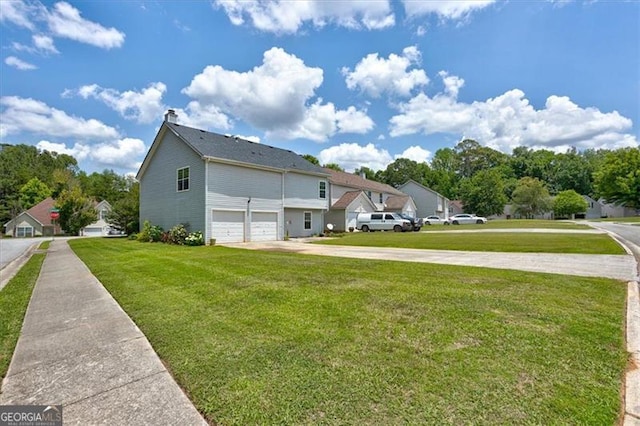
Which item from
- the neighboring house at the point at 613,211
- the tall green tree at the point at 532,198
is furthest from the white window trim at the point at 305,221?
the neighboring house at the point at 613,211

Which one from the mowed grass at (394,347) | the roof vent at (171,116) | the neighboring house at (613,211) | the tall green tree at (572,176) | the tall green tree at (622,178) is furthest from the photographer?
the tall green tree at (572,176)

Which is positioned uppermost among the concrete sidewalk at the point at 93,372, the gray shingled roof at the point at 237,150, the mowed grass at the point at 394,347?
the gray shingled roof at the point at 237,150

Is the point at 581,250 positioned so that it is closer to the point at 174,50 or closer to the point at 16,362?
the point at 16,362

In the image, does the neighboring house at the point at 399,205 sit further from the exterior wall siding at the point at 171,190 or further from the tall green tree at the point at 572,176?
the tall green tree at the point at 572,176

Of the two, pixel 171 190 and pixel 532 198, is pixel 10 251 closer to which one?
pixel 171 190

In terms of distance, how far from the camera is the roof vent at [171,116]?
65.6 feet

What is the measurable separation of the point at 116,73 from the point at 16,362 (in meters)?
18.0

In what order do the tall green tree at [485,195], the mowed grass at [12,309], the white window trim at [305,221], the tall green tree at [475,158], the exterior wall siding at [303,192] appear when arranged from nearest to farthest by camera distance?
1. the mowed grass at [12,309]
2. the exterior wall siding at [303,192]
3. the white window trim at [305,221]
4. the tall green tree at [485,195]
5. the tall green tree at [475,158]

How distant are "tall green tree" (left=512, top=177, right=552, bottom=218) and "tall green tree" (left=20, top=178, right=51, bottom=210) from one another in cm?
7993

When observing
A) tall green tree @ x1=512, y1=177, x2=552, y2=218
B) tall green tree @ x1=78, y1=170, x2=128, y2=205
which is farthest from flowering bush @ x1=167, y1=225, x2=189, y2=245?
tall green tree @ x1=512, y1=177, x2=552, y2=218

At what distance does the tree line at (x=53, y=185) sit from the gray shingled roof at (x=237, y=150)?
22.2 m

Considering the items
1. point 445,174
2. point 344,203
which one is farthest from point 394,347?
point 445,174

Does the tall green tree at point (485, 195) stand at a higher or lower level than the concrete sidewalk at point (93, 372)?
higher

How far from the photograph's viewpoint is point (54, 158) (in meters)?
60.0
